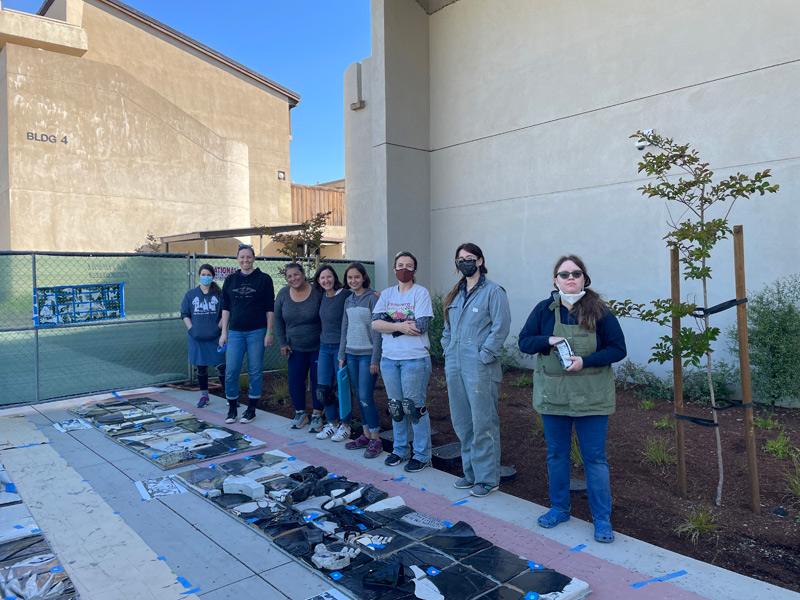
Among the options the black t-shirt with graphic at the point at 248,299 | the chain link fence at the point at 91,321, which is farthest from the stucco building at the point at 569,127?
the black t-shirt with graphic at the point at 248,299

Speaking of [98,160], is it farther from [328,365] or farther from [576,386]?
[576,386]

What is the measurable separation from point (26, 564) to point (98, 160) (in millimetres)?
19408

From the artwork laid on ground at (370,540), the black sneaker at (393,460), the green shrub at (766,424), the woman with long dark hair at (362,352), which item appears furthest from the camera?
the green shrub at (766,424)

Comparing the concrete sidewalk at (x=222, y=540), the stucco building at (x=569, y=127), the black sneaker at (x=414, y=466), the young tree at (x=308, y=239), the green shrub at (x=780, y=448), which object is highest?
the stucco building at (x=569, y=127)

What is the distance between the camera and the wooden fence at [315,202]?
2890 cm

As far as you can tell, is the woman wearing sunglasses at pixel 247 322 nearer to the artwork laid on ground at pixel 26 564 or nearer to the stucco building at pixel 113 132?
the artwork laid on ground at pixel 26 564

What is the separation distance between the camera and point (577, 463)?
5.11 metres

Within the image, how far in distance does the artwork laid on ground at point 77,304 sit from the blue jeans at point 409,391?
5.12 meters

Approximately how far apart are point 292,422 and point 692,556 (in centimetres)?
434

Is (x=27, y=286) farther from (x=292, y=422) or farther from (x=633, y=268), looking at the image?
(x=633, y=268)

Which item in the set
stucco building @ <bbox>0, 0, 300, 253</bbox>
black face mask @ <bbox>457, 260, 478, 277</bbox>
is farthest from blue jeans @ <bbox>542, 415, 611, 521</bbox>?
stucco building @ <bbox>0, 0, 300, 253</bbox>

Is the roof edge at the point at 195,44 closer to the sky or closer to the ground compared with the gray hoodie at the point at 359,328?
closer to the sky

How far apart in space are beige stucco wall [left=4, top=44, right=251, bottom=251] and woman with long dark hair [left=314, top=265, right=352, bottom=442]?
16432 millimetres

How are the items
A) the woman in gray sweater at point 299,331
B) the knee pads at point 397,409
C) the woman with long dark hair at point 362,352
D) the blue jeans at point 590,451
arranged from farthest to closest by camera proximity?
1. the woman in gray sweater at point 299,331
2. the woman with long dark hair at point 362,352
3. the knee pads at point 397,409
4. the blue jeans at point 590,451
